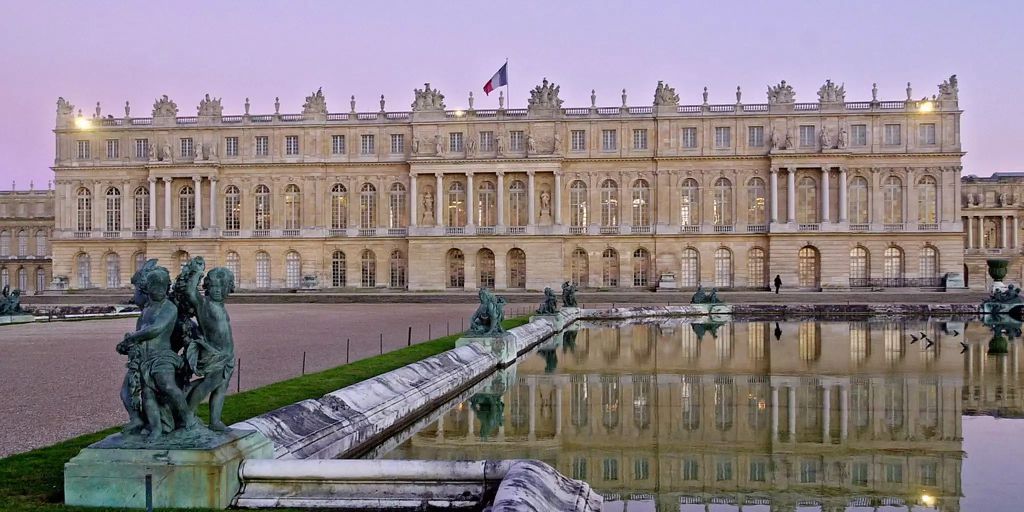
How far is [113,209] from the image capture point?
65000mm

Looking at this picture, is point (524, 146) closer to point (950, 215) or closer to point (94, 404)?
point (950, 215)

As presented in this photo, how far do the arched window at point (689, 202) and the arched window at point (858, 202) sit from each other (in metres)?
10.1

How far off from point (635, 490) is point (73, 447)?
18.5ft

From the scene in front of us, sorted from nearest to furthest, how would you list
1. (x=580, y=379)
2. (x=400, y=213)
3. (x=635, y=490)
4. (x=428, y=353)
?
(x=635, y=490) < (x=580, y=379) < (x=428, y=353) < (x=400, y=213)

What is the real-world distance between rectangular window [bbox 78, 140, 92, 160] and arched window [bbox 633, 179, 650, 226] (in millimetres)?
40434

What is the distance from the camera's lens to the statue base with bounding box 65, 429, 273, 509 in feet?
22.2

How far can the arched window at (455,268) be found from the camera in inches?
2434

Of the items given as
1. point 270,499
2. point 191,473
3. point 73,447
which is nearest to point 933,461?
point 270,499

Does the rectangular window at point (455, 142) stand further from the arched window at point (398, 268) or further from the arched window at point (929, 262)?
the arched window at point (929, 262)

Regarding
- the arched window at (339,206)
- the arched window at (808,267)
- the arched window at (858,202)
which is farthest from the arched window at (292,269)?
the arched window at (858,202)

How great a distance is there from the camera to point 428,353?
1723 cm

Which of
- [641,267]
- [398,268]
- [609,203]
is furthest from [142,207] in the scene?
[641,267]

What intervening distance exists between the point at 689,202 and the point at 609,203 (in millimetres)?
5535

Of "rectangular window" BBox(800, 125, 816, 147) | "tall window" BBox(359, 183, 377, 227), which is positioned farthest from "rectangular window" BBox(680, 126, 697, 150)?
"tall window" BBox(359, 183, 377, 227)
